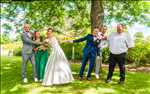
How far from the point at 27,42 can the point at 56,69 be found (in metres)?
1.79

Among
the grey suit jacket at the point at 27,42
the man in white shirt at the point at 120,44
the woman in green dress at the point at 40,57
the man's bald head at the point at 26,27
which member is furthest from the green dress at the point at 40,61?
the man in white shirt at the point at 120,44

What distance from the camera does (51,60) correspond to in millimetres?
16781

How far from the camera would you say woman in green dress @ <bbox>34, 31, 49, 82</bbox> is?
17.7 meters

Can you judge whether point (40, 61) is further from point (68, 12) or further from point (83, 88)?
point (68, 12)

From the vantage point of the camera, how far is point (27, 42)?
17453 millimetres

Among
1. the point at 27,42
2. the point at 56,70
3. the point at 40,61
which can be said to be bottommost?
the point at 56,70

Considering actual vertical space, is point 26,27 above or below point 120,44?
above

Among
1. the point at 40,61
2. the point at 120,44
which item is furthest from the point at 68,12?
the point at 120,44

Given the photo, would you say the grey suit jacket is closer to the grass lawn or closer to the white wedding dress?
the white wedding dress

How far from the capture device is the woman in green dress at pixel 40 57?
17.7m

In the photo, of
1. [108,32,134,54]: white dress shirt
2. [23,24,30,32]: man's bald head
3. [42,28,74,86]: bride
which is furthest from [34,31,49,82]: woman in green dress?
[108,32,134,54]: white dress shirt

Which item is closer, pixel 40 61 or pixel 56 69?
pixel 56 69

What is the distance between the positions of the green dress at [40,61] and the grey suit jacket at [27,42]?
39 cm

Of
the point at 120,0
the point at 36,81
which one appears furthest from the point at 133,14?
the point at 36,81
